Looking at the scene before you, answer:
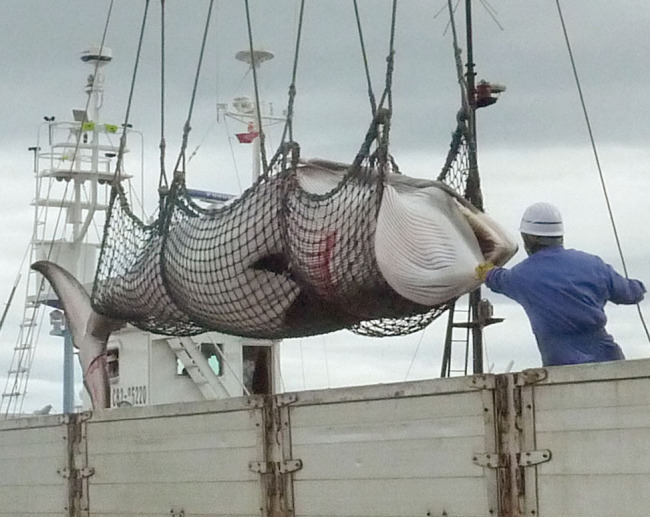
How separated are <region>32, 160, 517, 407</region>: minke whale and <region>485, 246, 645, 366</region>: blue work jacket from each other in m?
0.67

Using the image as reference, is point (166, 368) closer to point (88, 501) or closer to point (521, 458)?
point (88, 501)

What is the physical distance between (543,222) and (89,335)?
5.41 metres

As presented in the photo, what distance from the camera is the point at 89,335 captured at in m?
11.4

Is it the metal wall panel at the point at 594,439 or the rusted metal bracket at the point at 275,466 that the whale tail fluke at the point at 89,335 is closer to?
the rusted metal bracket at the point at 275,466

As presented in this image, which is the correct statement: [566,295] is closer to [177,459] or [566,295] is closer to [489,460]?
[489,460]

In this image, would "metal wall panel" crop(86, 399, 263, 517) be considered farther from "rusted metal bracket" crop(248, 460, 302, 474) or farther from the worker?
the worker

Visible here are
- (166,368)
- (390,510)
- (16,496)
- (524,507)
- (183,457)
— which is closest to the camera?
(524,507)

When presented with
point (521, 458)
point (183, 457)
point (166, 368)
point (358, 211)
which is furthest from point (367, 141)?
point (166, 368)

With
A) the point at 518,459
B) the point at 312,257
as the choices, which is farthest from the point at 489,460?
the point at 312,257

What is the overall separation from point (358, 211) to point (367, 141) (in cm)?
37

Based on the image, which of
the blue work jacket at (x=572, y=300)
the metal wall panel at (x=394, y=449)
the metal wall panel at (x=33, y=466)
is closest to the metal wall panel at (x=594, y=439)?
the metal wall panel at (x=394, y=449)

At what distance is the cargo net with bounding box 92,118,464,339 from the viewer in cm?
790

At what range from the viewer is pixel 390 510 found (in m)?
6.50

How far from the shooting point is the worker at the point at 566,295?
259 inches
